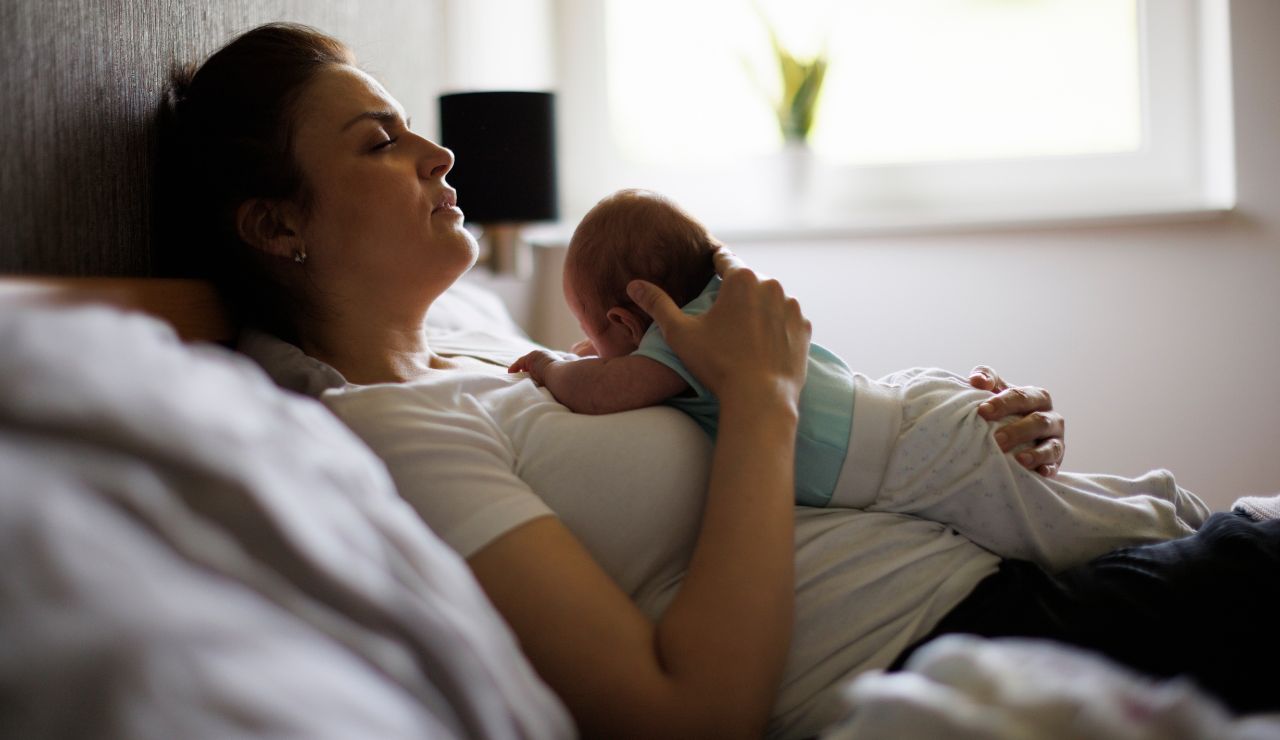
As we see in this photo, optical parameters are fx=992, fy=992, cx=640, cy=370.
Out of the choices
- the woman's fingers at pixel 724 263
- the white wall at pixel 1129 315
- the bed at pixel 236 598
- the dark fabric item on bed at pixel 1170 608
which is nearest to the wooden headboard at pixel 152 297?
Result: the bed at pixel 236 598

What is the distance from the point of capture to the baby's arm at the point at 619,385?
116 centimetres

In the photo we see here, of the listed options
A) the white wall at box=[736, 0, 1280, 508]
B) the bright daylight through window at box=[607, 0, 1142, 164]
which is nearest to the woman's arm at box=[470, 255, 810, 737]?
the white wall at box=[736, 0, 1280, 508]

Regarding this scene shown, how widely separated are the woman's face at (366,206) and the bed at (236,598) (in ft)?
1.93

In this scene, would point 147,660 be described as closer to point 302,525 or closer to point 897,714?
point 302,525

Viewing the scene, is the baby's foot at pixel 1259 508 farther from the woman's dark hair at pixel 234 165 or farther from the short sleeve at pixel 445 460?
the woman's dark hair at pixel 234 165

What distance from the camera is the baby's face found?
135 centimetres

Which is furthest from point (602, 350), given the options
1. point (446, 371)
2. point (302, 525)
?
point (302, 525)

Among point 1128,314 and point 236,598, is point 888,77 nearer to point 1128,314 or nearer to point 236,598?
point 1128,314

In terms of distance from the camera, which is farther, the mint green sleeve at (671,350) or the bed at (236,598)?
the mint green sleeve at (671,350)

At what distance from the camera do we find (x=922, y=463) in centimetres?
113

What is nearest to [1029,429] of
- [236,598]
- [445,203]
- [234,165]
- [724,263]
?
[724,263]

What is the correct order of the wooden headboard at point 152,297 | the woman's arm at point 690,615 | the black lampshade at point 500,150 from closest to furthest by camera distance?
1. the wooden headboard at point 152,297
2. the woman's arm at point 690,615
3. the black lampshade at point 500,150

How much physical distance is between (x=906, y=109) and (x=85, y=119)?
2.42m

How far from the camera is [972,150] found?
9.65 feet
